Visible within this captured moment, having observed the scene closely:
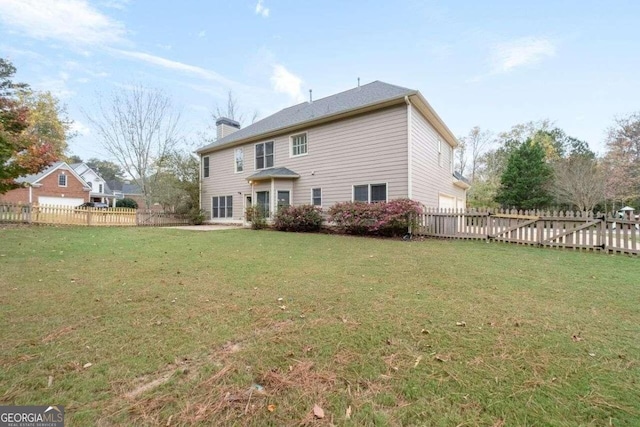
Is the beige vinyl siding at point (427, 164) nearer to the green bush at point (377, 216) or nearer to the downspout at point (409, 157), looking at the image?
the downspout at point (409, 157)

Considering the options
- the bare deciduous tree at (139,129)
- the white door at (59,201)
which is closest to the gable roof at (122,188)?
the white door at (59,201)

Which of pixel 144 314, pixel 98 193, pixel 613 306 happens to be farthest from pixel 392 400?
pixel 98 193

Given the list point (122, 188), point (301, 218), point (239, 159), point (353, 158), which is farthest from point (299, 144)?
point (122, 188)

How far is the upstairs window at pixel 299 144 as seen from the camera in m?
14.2

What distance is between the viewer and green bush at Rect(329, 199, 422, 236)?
10156 millimetres

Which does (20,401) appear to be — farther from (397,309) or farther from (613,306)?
(613,306)

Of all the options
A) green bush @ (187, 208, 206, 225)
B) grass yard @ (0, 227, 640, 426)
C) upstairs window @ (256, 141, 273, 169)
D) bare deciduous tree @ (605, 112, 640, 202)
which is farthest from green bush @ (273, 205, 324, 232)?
bare deciduous tree @ (605, 112, 640, 202)

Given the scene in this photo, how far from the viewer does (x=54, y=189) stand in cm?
2911

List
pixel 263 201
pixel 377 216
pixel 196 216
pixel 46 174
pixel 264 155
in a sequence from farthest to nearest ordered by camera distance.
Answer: pixel 46 174 < pixel 196 216 < pixel 264 155 < pixel 263 201 < pixel 377 216

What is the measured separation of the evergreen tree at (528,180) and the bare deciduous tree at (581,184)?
914 millimetres

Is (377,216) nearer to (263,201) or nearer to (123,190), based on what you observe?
(263,201)

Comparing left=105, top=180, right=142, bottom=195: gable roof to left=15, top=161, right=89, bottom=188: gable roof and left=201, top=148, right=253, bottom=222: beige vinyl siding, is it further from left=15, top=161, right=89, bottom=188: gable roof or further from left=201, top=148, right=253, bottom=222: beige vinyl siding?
left=201, top=148, right=253, bottom=222: beige vinyl siding

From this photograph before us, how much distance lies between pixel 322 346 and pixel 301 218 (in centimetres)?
1016

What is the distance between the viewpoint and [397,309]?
3.31 m
